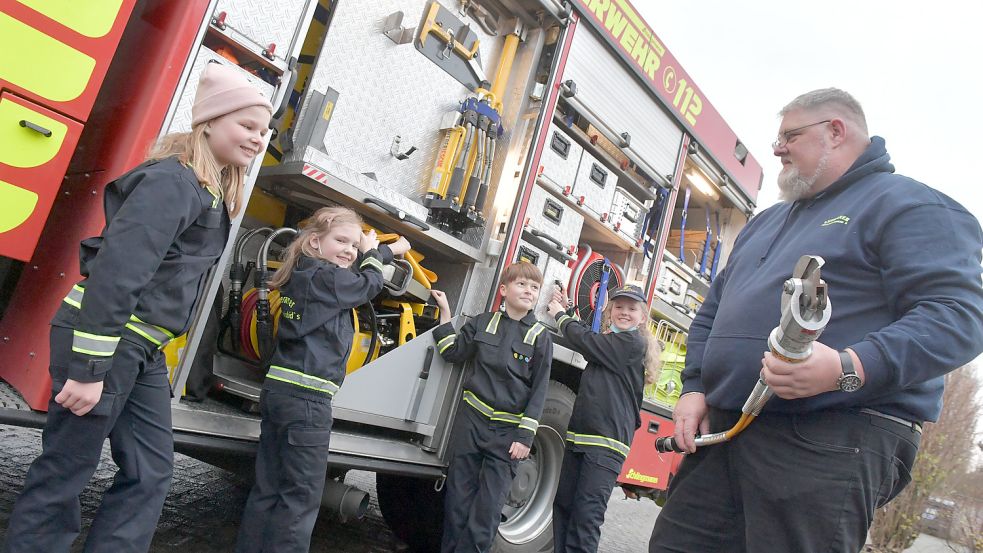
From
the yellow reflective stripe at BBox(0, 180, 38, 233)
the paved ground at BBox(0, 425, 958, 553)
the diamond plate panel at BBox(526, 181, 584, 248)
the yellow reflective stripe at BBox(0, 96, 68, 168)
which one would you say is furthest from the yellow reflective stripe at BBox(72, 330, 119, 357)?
the diamond plate panel at BBox(526, 181, 584, 248)

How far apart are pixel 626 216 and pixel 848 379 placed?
3492mm

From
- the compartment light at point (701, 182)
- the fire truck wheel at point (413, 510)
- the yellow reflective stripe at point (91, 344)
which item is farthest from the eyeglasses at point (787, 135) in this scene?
the compartment light at point (701, 182)

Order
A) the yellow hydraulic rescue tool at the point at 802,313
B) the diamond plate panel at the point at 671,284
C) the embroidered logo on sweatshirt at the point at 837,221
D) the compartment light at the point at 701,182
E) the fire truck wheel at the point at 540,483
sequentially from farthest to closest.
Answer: the compartment light at the point at 701,182 → the diamond plate panel at the point at 671,284 → the fire truck wheel at the point at 540,483 → the embroidered logo on sweatshirt at the point at 837,221 → the yellow hydraulic rescue tool at the point at 802,313

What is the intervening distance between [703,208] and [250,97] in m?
5.44

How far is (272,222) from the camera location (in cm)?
364

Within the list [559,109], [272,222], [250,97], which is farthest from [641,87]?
[250,97]

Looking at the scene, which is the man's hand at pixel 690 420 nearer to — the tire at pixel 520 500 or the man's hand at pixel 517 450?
the man's hand at pixel 517 450

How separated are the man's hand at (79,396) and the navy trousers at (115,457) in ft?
0.19

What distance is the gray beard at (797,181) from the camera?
181 centimetres

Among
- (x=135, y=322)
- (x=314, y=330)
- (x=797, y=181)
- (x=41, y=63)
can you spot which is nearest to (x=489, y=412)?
(x=314, y=330)

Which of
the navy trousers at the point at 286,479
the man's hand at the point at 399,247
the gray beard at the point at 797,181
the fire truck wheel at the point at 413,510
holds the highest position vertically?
the gray beard at the point at 797,181

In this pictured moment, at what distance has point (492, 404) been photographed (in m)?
3.35

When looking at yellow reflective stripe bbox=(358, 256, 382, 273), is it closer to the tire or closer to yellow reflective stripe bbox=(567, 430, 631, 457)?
the tire

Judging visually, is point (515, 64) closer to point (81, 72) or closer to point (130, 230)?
point (81, 72)
